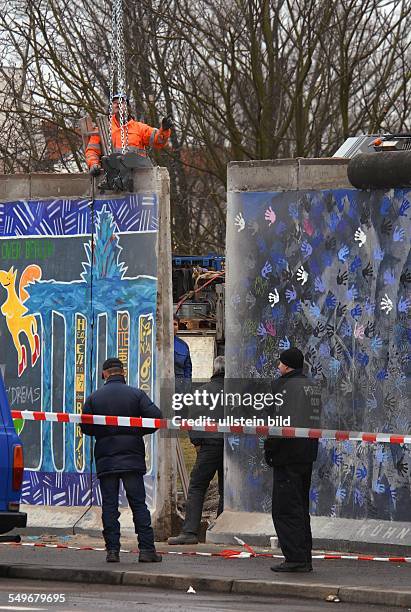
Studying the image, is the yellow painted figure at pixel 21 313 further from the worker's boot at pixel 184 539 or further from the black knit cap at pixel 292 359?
the black knit cap at pixel 292 359

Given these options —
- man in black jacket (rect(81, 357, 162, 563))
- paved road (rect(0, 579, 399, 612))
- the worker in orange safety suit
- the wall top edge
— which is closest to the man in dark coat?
man in black jacket (rect(81, 357, 162, 563))

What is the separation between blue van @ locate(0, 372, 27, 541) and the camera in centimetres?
1236

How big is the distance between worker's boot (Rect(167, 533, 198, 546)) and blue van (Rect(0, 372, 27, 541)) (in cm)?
247

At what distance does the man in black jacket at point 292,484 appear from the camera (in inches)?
489

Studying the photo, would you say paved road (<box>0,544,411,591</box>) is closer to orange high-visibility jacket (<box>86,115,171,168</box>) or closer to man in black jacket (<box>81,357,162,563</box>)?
man in black jacket (<box>81,357,162,563</box>)

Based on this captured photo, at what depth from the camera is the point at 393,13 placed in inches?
1169

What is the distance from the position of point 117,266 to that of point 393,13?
52.3 feet

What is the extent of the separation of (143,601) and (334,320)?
3.81m

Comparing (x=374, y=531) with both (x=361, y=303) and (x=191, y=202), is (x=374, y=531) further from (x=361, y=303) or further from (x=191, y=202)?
(x=191, y=202)

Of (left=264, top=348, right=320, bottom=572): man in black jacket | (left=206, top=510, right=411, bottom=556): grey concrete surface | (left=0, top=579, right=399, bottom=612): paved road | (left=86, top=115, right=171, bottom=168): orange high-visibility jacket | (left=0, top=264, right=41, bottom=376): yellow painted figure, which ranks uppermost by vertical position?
(left=86, top=115, right=171, bottom=168): orange high-visibility jacket

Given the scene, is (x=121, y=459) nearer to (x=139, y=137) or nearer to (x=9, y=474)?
(x=9, y=474)

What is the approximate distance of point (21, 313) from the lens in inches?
624
